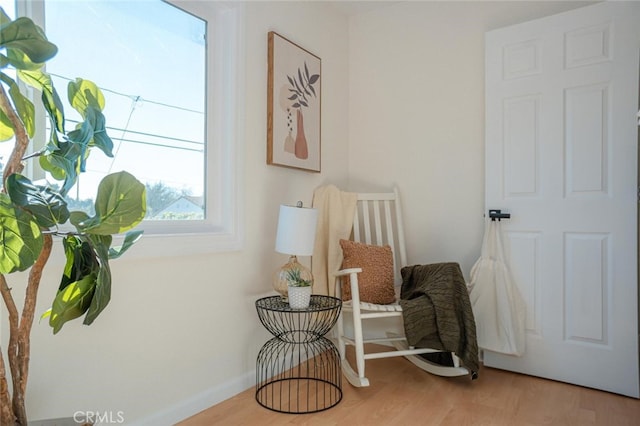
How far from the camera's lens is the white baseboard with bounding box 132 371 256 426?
1.67m

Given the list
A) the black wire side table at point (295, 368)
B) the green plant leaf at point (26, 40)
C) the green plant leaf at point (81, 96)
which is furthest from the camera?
the black wire side table at point (295, 368)

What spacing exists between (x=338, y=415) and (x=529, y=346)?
1175 millimetres

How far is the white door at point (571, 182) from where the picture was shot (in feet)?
6.63

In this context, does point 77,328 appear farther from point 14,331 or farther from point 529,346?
point 529,346

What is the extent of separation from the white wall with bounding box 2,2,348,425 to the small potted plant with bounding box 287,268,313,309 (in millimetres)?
280

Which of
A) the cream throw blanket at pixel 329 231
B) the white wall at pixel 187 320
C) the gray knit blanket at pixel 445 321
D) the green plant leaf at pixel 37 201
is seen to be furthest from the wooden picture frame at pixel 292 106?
the green plant leaf at pixel 37 201

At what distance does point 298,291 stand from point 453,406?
885 mm

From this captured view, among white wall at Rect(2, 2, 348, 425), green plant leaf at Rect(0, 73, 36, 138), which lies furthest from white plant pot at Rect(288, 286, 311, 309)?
green plant leaf at Rect(0, 73, 36, 138)

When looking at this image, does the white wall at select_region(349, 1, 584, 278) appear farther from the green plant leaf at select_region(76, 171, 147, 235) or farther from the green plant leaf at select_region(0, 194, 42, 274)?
the green plant leaf at select_region(0, 194, 42, 274)

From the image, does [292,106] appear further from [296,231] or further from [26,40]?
[26,40]

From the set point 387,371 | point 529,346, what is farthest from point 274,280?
point 529,346

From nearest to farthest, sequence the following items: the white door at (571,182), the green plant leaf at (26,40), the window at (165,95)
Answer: the green plant leaf at (26,40) → the window at (165,95) → the white door at (571,182)

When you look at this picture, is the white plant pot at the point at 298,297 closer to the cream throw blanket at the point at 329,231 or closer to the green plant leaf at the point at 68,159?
A: the cream throw blanket at the point at 329,231

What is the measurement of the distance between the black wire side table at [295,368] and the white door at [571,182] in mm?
966
